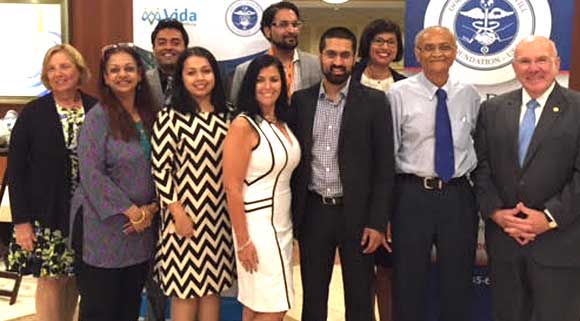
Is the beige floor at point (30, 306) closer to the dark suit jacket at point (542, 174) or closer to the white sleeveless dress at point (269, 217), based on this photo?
the white sleeveless dress at point (269, 217)

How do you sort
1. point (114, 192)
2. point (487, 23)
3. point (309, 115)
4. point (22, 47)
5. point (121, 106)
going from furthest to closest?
1. point (22, 47)
2. point (487, 23)
3. point (309, 115)
4. point (121, 106)
5. point (114, 192)

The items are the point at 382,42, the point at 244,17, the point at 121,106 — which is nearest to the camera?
the point at 121,106

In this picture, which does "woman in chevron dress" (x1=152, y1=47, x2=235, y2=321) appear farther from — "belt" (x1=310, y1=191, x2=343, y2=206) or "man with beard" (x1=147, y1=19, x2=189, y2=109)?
"man with beard" (x1=147, y1=19, x2=189, y2=109)

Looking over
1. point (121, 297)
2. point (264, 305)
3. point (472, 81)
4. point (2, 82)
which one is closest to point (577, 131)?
point (472, 81)

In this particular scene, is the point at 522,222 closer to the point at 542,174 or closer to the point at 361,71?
the point at 542,174

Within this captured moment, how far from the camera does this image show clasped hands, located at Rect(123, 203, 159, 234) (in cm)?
258

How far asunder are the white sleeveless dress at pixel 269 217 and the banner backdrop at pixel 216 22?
121 cm

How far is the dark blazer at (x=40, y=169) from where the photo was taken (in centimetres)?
281

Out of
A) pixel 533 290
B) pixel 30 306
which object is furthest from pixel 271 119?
pixel 30 306

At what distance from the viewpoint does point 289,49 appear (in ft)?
11.1

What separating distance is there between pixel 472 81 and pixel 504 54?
0.23 meters

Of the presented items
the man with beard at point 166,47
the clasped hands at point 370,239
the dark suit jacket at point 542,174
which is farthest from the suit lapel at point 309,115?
the man with beard at point 166,47

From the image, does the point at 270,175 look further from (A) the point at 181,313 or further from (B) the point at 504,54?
(B) the point at 504,54

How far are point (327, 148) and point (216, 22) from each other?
4.60 feet
